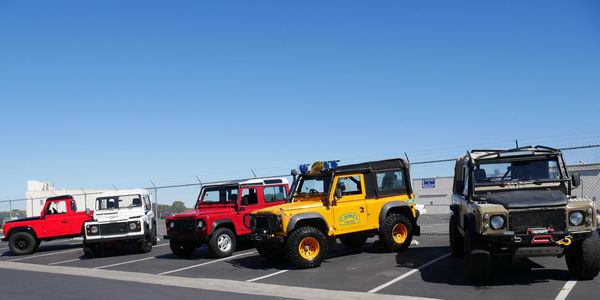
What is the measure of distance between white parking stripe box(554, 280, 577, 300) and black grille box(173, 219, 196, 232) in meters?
8.53

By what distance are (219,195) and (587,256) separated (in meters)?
9.39

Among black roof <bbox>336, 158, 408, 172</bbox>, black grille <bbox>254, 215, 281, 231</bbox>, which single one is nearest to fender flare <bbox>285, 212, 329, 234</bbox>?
black grille <bbox>254, 215, 281, 231</bbox>

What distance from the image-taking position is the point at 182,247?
13.6 meters

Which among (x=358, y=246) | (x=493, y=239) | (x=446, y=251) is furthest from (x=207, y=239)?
(x=493, y=239)

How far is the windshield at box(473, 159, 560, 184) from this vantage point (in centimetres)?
855

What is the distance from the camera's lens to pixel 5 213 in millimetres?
33344

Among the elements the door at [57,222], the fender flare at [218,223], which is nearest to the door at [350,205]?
the fender flare at [218,223]

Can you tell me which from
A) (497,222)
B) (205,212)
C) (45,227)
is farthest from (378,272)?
(45,227)

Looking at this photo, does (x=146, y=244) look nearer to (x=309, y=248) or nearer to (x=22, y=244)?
(x=22, y=244)

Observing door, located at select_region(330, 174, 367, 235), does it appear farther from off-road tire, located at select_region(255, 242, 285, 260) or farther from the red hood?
the red hood

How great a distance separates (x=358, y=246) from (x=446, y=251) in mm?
2448

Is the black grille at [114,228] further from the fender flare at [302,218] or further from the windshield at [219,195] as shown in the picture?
the fender flare at [302,218]

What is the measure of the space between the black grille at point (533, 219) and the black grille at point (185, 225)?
7981mm

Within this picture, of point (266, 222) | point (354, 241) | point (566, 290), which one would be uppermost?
point (266, 222)
